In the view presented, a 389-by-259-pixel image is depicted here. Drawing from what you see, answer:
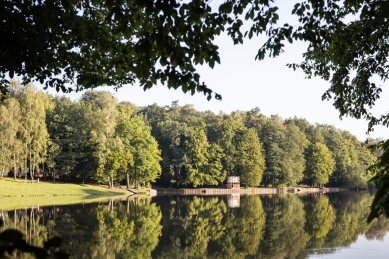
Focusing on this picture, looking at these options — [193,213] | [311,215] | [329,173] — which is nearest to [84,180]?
[193,213]

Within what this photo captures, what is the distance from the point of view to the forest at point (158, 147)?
4725cm

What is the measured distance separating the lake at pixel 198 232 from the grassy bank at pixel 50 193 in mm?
5920

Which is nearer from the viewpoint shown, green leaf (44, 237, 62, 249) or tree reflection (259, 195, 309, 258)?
green leaf (44, 237, 62, 249)

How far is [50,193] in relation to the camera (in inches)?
1720

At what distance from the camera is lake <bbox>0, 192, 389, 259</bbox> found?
1862 centimetres

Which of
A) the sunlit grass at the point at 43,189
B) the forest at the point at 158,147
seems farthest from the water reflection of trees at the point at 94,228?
the forest at the point at 158,147

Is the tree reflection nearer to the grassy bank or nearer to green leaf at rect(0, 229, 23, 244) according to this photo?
green leaf at rect(0, 229, 23, 244)

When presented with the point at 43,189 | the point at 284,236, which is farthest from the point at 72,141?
the point at 284,236

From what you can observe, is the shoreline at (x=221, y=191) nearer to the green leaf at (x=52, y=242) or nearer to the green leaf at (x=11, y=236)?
the green leaf at (x=52, y=242)

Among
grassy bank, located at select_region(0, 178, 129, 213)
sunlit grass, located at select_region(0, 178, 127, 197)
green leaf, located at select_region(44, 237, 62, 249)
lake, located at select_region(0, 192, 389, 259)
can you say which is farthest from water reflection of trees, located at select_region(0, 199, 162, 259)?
green leaf, located at select_region(44, 237, 62, 249)

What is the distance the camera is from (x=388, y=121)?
38.1ft

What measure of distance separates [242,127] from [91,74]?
6471 cm

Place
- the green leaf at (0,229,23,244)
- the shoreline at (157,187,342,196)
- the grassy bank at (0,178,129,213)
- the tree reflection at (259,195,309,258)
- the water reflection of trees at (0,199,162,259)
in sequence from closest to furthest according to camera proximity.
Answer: the green leaf at (0,229,23,244), the water reflection of trees at (0,199,162,259), the tree reflection at (259,195,309,258), the grassy bank at (0,178,129,213), the shoreline at (157,187,342,196)

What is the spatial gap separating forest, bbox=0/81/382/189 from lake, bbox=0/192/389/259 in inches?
693
